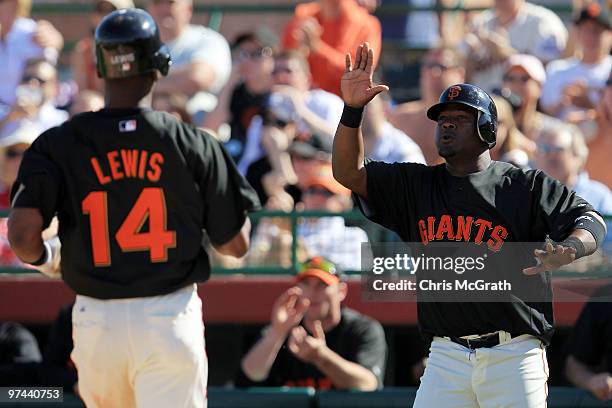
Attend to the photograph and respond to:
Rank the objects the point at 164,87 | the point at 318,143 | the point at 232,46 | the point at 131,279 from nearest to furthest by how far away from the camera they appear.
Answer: the point at 131,279 < the point at 318,143 < the point at 164,87 < the point at 232,46

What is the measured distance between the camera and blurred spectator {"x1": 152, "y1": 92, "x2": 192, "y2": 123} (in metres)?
8.22

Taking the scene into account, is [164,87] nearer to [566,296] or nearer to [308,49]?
[308,49]

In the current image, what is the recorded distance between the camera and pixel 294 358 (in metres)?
7.02

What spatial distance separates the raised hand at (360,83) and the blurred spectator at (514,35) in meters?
4.24

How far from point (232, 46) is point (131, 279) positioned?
5432 mm

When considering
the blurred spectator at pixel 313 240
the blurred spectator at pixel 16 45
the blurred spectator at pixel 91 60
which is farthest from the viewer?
the blurred spectator at pixel 16 45

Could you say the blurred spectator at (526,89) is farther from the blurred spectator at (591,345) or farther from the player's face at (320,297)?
the player's face at (320,297)

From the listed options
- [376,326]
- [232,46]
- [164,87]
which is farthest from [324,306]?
[232,46]

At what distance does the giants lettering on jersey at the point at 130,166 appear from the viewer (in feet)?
16.3

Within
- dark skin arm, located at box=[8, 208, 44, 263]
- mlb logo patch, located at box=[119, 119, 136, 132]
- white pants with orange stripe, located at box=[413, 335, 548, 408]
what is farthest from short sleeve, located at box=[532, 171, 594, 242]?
dark skin arm, located at box=[8, 208, 44, 263]

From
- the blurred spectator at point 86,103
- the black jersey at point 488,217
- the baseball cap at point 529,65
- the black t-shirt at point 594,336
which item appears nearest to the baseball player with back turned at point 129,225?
the black jersey at point 488,217

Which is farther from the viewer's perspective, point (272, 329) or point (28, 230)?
point (272, 329)

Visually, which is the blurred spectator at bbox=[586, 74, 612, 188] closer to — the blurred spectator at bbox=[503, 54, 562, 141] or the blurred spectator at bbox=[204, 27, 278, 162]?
the blurred spectator at bbox=[503, 54, 562, 141]

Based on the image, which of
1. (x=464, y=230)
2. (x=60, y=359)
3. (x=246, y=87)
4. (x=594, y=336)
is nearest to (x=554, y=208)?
(x=464, y=230)
